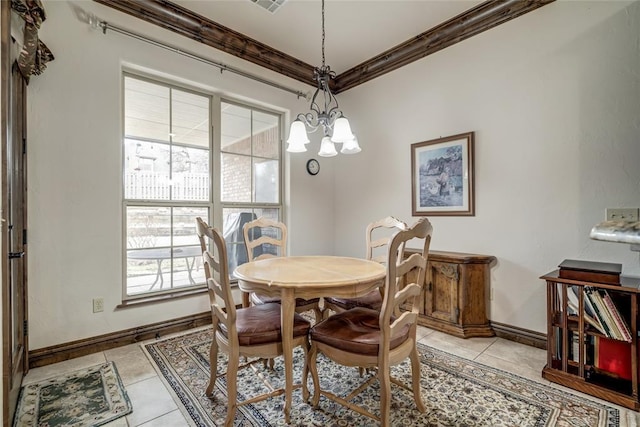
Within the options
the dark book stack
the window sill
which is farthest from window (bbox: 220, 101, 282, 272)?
the dark book stack

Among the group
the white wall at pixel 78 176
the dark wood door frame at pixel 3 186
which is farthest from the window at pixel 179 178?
the dark wood door frame at pixel 3 186

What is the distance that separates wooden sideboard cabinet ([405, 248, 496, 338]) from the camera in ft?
8.78

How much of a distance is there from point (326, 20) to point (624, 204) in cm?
285

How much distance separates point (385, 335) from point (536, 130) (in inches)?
88.8

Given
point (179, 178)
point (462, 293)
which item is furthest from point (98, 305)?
point (462, 293)

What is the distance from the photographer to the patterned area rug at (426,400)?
1594mm

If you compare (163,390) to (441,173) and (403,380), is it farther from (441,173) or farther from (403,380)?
(441,173)

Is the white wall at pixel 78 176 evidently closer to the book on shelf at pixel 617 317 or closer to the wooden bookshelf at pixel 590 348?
the wooden bookshelf at pixel 590 348

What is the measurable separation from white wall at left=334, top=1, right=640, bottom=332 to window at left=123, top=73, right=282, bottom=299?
1868mm

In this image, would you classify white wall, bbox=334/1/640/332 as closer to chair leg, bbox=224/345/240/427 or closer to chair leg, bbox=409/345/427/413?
chair leg, bbox=409/345/427/413

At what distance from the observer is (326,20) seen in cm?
287

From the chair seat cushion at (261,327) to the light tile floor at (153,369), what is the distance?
0.56 m

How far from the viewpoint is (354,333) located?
5.11 feet

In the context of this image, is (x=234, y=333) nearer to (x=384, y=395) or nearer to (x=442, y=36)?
(x=384, y=395)
